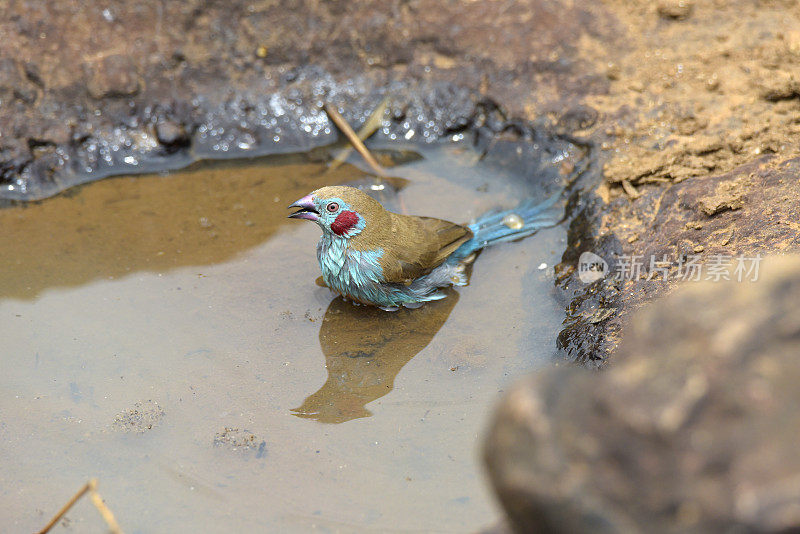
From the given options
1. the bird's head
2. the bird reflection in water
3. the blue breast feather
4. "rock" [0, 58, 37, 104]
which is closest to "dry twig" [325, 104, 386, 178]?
the blue breast feather

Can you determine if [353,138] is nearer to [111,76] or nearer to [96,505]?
[111,76]

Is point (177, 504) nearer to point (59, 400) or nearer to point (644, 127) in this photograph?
point (59, 400)

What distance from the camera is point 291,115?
5457mm

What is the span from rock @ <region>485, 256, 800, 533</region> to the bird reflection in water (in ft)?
6.75

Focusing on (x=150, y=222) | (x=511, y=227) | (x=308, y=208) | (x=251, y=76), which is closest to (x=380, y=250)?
(x=308, y=208)

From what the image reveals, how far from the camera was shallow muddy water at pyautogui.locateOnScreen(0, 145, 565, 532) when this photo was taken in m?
3.22

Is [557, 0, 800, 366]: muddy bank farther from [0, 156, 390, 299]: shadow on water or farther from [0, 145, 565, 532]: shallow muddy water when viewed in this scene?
[0, 156, 390, 299]: shadow on water

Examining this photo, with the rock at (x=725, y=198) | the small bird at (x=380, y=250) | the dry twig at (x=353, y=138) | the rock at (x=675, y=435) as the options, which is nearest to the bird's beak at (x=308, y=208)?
the small bird at (x=380, y=250)

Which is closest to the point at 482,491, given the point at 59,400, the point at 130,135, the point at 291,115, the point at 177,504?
the point at 177,504

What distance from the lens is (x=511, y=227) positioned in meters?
4.62

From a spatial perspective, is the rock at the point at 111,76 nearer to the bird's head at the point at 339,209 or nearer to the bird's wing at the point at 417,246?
the bird's head at the point at 339,209

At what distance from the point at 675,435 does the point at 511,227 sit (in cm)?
313

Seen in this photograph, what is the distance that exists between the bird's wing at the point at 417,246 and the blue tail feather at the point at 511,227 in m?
0.15

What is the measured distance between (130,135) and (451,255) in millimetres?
2536
